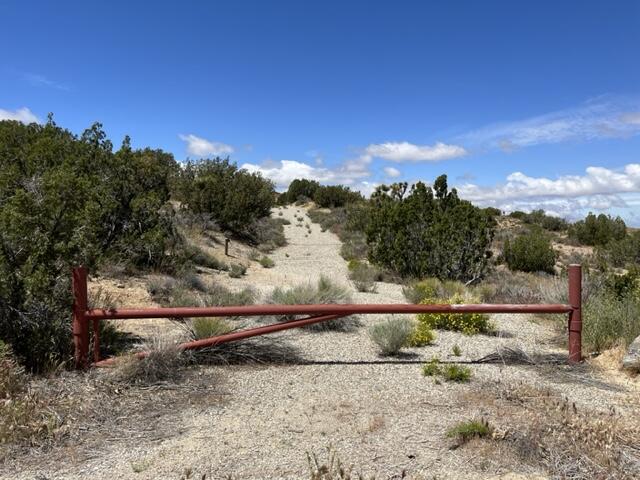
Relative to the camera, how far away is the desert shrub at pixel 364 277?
1421 centimetres

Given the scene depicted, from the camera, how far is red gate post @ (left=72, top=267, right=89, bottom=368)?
5773 mm

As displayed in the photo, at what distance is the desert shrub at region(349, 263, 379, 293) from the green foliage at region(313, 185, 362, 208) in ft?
135

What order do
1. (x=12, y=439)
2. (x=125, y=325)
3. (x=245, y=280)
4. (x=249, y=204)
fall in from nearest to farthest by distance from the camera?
(x=12, y=439), (x=125, y=325), (x=245, y=280), (x=249, y=204)

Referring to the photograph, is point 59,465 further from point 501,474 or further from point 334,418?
point 501,474

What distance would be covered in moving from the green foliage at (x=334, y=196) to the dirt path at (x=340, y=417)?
51229 millimetres

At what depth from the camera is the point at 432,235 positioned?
16000 mm

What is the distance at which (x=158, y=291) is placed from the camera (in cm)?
1160

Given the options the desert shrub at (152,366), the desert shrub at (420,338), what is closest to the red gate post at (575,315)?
the desert shrub at (420,338)

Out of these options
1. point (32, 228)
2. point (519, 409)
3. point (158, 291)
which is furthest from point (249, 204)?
point (519, 409)

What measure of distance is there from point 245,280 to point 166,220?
3019 mm

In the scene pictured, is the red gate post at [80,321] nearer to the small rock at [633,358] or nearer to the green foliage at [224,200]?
the small rock at [633,358]

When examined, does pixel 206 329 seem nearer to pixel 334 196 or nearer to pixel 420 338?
pixel 420 338

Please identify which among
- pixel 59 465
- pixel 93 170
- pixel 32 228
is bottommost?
pixel 59 465

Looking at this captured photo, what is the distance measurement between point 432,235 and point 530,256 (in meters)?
6.66
